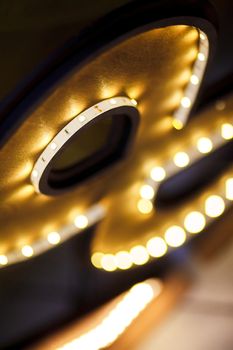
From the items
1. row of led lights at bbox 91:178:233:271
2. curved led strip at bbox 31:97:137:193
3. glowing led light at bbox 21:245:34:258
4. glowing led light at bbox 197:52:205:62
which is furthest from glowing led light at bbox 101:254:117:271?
glowing led light at bbox 197:52:205:62

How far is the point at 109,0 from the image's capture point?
1454mm

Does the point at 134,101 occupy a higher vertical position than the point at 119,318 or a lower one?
higher

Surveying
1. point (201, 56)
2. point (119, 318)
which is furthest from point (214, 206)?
point (201, 56)

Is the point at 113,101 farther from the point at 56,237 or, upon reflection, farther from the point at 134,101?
the point at 56,237

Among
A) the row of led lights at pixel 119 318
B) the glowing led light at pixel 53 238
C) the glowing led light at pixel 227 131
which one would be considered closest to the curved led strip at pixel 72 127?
the glowing led light at pixel 53 238

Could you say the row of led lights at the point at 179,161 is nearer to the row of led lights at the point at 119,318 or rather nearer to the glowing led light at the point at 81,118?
the row of led lights at the point at 119,318

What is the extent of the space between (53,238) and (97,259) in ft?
0.58

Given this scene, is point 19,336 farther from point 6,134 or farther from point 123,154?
point 6,134

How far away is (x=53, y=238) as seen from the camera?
140cm

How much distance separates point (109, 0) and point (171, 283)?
0.78 m

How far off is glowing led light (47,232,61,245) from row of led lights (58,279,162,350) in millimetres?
266

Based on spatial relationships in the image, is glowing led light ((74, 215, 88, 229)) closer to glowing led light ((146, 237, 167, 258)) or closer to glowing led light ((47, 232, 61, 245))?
glowing led light ((47, 232, 61, 245))

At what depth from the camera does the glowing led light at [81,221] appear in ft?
4.65

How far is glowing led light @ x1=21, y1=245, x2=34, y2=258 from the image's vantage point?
4.52 ft
